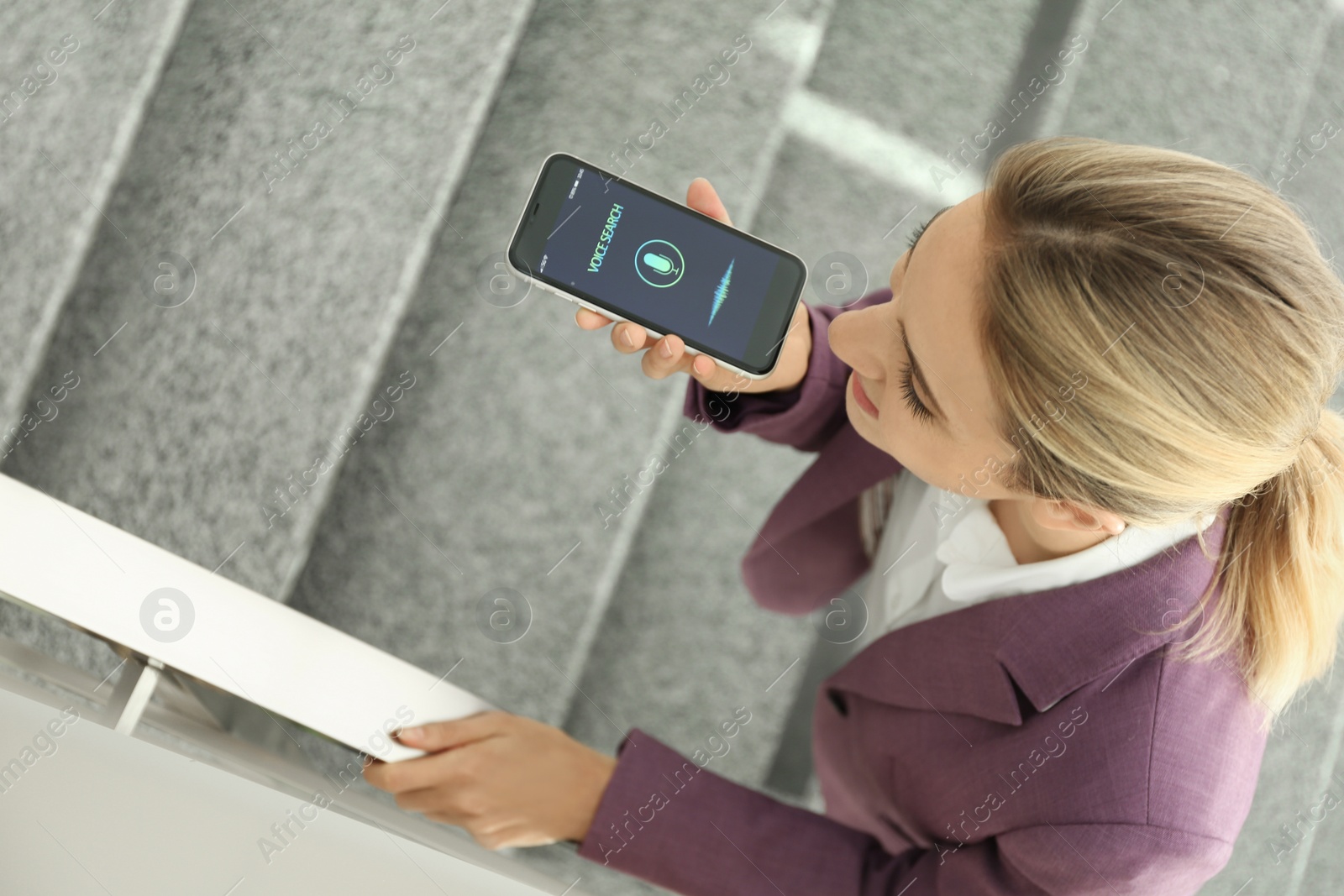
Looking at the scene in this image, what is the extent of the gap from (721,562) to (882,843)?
0.56 meters

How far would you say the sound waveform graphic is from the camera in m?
0.71

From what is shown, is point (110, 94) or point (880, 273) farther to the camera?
point (880, 273)

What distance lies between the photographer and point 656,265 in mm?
707

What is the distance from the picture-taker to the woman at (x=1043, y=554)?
52 centimetres

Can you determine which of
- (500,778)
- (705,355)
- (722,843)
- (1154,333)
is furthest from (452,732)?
(1154,333)

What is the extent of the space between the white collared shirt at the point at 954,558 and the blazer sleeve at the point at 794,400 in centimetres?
14

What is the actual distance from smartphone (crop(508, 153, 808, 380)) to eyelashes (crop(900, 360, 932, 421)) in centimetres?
12

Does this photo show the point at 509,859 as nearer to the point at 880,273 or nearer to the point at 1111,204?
the point at 1111,204

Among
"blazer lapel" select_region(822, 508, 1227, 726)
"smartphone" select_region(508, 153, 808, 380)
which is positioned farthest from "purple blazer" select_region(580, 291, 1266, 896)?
"smartphone" select_region(508, 153, 808, 380)

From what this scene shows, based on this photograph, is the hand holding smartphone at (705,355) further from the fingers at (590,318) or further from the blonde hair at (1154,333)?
the blonde hair at (1154,333)

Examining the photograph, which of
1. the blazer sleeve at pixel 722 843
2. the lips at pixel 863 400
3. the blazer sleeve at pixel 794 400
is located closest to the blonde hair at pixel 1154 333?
the lips at pixel 863 400

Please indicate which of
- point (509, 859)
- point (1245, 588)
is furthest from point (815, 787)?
point (1245, 588)

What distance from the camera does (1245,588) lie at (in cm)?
67

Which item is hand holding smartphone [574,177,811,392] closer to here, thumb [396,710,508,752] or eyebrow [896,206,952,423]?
eyebrow [896,206,952,423]
